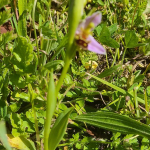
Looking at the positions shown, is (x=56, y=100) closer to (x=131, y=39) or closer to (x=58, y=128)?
(x=58, y=128)

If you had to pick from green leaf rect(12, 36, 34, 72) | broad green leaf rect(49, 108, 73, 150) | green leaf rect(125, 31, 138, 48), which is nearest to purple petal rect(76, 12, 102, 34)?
broad green leaf rect(49, 108, 73, 150)

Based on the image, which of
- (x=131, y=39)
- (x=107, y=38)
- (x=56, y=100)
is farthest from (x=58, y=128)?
(x=131, y=39)

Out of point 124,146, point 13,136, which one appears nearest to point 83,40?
point 13,136

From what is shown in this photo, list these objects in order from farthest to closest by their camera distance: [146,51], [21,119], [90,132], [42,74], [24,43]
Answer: [146,51]
[90,132]
[42,74]
[21,119]
[24,43]

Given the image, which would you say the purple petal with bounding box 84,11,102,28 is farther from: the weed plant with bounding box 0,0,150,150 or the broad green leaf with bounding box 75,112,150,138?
the broad green leaf with bounding box 75,112,150,138

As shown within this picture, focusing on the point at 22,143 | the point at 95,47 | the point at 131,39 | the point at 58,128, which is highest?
the point at 95,47

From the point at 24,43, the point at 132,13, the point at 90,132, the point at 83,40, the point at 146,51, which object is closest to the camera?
the point at 83,40

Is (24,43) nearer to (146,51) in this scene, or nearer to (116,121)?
(116,121)
